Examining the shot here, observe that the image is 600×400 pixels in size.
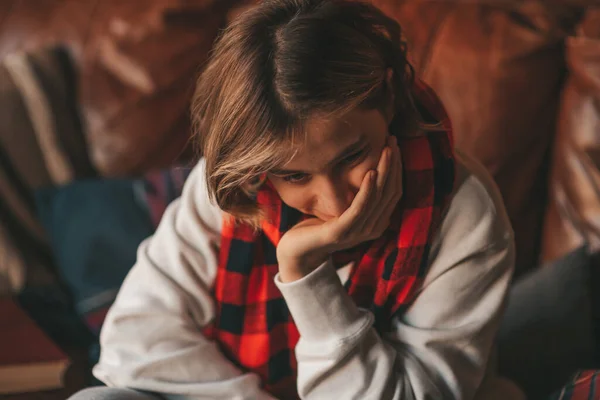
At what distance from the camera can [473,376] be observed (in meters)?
0.93

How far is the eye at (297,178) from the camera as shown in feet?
2.55

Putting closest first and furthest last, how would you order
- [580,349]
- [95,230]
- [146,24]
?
[580,349]
[95,230]
[146,24]

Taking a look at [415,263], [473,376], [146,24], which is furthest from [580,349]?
[146,24]

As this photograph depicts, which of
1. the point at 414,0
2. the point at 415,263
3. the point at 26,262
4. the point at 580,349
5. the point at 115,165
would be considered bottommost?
the point at 580,349

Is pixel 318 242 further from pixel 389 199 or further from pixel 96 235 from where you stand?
pixel 96 235

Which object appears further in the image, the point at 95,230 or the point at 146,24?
the point at 146,24

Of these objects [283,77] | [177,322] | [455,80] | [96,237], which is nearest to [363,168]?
[283,77]

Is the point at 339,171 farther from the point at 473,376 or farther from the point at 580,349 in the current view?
the point at 580,349

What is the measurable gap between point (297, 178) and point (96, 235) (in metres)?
0.68

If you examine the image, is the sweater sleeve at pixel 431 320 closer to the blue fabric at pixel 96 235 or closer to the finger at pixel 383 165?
the finger at pixel 383 165

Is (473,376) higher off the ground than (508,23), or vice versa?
(508,23)

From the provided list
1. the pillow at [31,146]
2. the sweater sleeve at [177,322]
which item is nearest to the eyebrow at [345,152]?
the sweater sleeve at [177,322]

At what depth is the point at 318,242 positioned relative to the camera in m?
0.84

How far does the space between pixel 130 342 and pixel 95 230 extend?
0.41m
